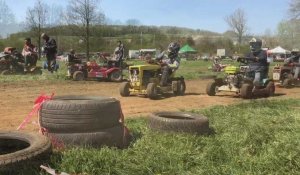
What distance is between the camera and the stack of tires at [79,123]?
602 cm

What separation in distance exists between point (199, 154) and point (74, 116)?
1603 mm

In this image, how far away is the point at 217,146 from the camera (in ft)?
20.3

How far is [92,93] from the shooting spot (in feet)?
47.6

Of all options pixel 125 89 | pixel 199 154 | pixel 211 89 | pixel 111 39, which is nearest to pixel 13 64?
pixel 125 89

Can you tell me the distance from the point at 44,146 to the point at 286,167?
2.63 meters

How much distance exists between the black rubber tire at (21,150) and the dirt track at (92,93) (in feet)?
6.31

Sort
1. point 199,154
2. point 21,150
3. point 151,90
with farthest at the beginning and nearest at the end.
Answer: point 151,90
point 199,154
point 21,150

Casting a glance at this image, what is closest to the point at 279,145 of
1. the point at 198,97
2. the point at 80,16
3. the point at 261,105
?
the point at 261,105

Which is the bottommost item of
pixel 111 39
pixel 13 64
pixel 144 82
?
pixel 144 82

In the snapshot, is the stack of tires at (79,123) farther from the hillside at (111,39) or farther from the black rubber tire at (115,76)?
the hillside at (111,39)

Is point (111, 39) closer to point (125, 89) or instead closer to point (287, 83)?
point (287, 83)

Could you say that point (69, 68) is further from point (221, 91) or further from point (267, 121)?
point (267, 121)

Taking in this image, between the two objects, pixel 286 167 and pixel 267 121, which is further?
pixel 267 121

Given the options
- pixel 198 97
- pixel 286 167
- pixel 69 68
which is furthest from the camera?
pixel 69 68
